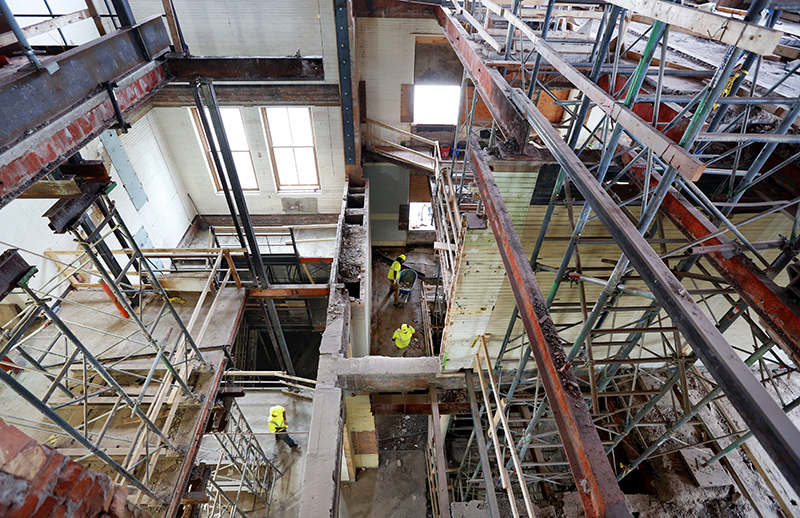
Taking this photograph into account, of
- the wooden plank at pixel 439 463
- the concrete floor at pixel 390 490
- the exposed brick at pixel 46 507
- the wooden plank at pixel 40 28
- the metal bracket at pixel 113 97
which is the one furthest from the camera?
the concrete floor at pixel 390 490

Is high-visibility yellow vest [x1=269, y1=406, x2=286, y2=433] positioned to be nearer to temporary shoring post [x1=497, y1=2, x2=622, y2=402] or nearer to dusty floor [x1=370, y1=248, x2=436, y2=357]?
dusty floor [x1=370, y1=248, x2=436, y2=357]

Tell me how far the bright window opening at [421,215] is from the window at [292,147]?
16.3 feet

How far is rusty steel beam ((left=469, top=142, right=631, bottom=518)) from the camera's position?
2.30 m

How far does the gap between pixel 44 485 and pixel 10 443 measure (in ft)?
1.05

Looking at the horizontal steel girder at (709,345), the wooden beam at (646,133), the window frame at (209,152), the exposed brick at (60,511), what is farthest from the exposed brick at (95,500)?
the window frame at (209,152)

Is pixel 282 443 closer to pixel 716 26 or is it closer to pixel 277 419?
pixel 277 419

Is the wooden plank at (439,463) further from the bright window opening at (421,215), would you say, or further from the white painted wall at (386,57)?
the bright window opening at (421,215)

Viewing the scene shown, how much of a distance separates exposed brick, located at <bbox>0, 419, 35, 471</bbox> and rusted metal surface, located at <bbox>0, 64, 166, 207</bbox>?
2.65 m

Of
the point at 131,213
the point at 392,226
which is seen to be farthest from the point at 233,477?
the point at 392,226

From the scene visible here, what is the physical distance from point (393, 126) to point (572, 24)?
766 centimetres

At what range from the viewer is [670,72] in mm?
5109

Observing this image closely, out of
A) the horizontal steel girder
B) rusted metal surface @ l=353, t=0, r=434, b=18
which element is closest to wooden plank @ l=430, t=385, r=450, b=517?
the horizontal steel girder

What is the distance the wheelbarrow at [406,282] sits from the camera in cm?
1331

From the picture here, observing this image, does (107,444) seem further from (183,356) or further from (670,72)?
(670,72)
